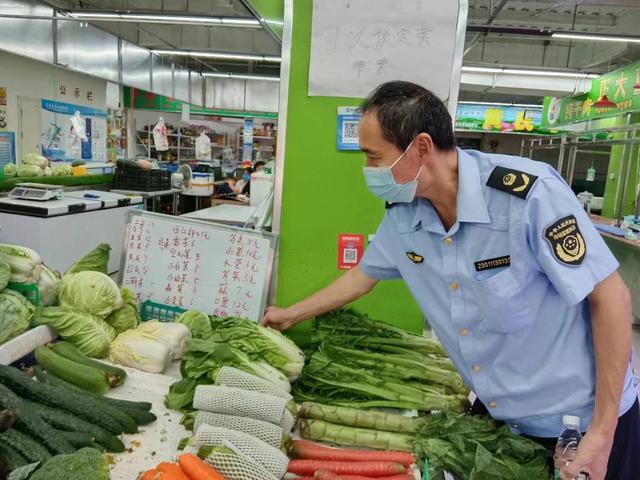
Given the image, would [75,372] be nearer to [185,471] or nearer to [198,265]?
[185,471]

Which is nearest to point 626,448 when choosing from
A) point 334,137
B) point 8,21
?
point 334,137

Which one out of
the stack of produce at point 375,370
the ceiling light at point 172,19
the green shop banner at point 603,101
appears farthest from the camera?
the green shop banner at point 603,101

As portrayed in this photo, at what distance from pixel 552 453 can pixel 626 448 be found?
293 millimetres

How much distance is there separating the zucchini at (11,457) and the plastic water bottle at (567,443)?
61.5 inches

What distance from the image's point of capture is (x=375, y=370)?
84.4 inches

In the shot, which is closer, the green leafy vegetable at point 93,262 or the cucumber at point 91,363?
the cucumber at point 91,363

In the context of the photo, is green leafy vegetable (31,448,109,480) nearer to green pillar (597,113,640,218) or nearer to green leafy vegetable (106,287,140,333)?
green leafy vegetable (106,287,140,333)

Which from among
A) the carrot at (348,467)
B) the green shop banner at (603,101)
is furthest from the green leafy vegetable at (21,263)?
the green shop banner at (603,101)

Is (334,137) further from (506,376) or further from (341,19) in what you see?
(506,376)

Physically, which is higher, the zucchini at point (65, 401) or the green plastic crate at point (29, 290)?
the green plastic crate at point (29, 290)

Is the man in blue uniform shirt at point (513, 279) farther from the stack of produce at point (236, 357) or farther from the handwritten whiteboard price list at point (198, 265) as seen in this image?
the handwritten whiteboard price list at point (198, 265)

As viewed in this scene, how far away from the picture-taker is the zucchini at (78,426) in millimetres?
1615

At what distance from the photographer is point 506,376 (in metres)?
1.69

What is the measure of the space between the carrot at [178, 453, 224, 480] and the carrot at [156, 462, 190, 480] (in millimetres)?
15
